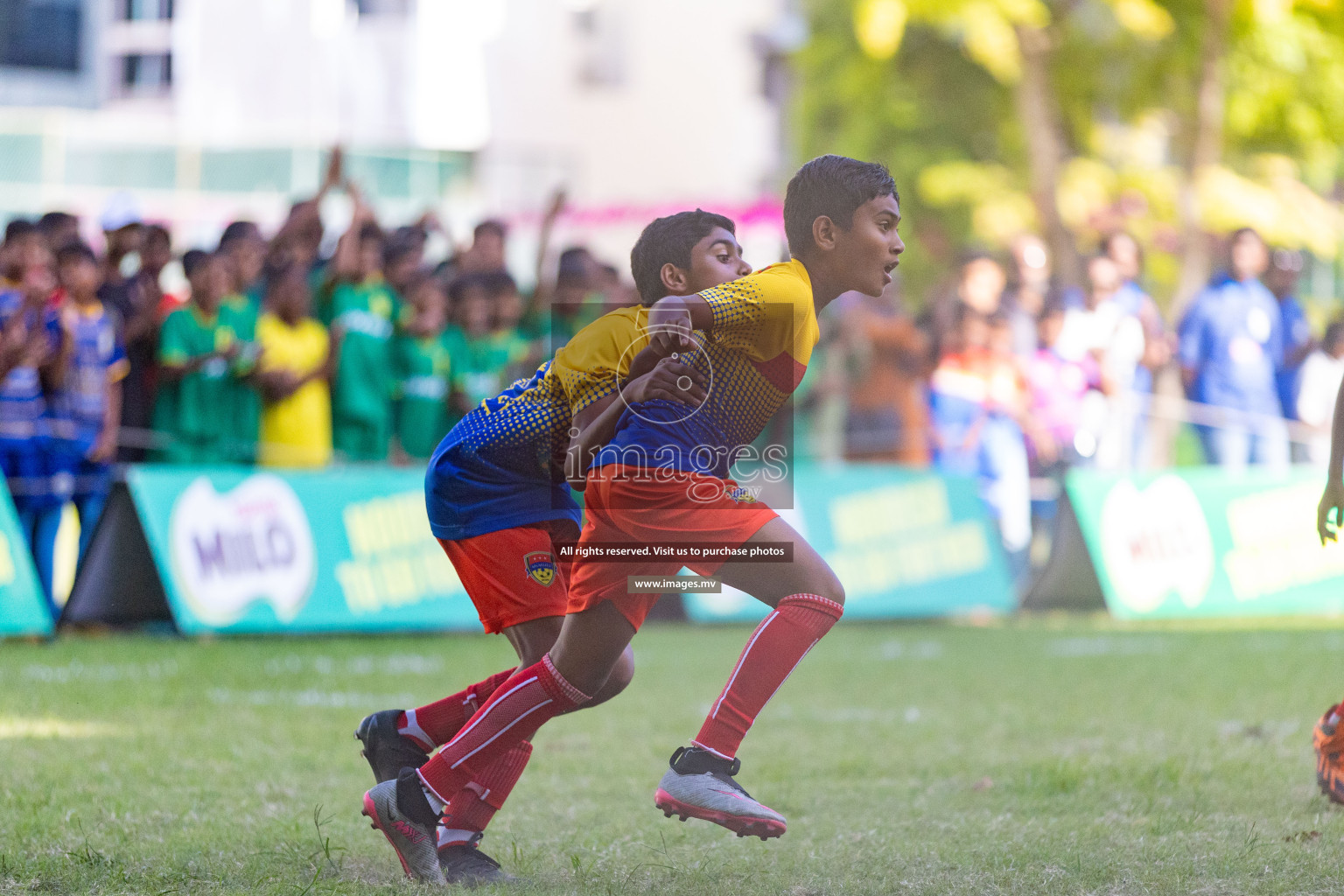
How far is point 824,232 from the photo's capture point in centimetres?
459

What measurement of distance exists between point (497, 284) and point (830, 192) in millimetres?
7921

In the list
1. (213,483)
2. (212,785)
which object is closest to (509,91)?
(213,483)

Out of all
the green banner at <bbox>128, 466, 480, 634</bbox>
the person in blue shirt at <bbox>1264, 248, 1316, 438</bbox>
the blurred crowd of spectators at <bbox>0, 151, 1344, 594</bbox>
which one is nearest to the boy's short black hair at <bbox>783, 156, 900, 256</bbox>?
the blurred crowd of spectators at <bbox>0, 151, 1344, 594</bbox>

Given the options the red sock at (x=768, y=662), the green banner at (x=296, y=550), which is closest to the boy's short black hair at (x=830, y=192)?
the red sock at (x=768, y=662)

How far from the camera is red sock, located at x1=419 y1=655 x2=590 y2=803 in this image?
4645mm

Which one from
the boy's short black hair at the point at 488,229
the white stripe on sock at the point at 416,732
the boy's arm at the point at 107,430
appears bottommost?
the white stripe on sock at the point at 416,732

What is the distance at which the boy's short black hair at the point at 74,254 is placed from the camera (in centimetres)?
1063

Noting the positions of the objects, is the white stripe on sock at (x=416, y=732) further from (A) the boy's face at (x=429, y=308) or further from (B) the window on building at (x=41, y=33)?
(B) the window on building at (x=41, y=33)

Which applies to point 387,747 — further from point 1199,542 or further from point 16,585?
point 1199,542

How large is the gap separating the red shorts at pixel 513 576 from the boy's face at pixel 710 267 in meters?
0.84

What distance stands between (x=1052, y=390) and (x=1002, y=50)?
8398 millimetres

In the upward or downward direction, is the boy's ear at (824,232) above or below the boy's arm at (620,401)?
above

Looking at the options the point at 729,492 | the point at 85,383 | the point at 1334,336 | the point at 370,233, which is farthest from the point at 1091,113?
the point at 729,492

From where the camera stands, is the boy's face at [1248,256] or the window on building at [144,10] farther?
the window on building at [144,10]
